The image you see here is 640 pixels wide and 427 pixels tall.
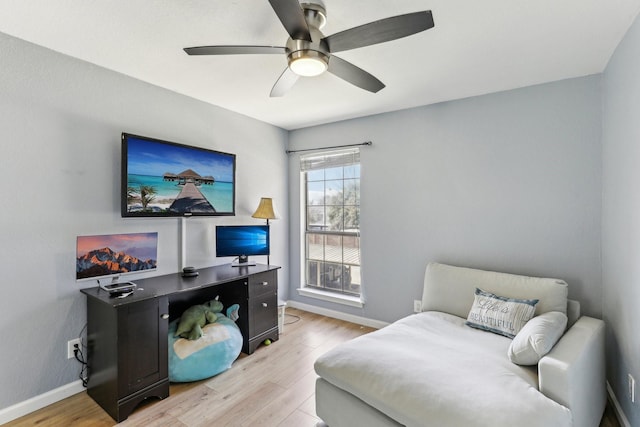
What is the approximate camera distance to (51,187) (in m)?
2.19

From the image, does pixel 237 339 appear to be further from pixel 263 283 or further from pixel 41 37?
pixel 41 37

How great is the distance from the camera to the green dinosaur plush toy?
8.20 feet

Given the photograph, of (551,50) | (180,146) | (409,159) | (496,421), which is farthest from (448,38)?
(180,146)

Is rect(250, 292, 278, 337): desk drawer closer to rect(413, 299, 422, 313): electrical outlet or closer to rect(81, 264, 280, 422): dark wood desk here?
rect(81, 264, 280, 422): dark wood desk

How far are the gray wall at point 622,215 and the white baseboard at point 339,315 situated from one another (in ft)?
6.34

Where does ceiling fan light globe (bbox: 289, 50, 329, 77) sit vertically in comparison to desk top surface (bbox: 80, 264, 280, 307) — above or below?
above

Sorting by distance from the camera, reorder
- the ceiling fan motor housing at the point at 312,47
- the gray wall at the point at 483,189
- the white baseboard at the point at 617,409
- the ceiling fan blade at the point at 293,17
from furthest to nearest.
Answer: the gray wall at the point at 483,189, the white baseboard at the point at 617,409, the ceiling fan motor housing at the point at 312,47, the ceiling fan blade at the point at 293,17

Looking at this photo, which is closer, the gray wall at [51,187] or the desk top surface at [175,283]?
the gray wall at [51,187]

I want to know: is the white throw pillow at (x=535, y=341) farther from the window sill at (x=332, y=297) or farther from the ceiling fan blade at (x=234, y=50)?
the ceiling fan blade at (x=234, y=50)

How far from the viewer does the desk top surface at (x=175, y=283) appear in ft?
7.00

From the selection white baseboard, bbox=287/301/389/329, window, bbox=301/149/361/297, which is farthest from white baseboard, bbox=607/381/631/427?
window, bbox=301/149/361/297

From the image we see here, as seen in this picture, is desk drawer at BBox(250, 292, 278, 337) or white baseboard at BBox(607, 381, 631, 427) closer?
white baseboard at BBox(607, 381, 631, 427)

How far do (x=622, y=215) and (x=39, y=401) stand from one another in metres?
4.08

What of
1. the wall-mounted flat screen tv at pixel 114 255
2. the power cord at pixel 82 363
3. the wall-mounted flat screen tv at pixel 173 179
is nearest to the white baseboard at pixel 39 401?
the power cord at pixel 82 363
